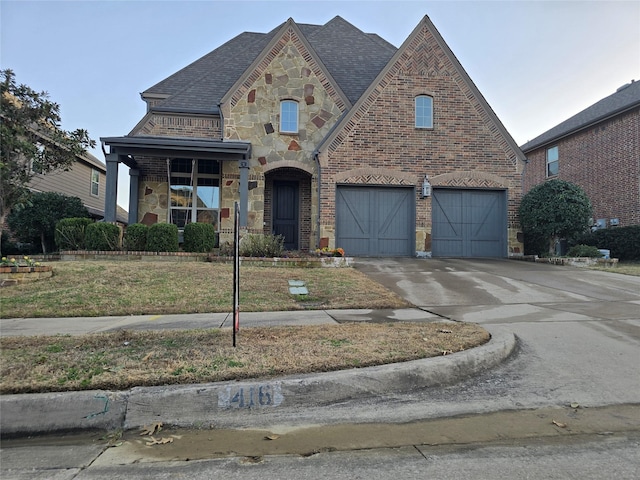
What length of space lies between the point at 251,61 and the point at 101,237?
9901 mm

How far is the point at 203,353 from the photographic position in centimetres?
437

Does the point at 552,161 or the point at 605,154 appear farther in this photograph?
the point at 552,161

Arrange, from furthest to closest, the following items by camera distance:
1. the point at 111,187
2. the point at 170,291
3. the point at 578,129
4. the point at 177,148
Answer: the point at 578,129 < the point at 177,148 < the point at 111,187 < the point at 170,291

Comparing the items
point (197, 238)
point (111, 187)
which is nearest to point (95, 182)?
point (111, 187)

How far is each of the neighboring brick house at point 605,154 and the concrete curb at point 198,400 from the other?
18.7 meters

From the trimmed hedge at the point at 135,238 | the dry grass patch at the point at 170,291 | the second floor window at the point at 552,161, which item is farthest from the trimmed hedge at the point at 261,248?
the second floor window at the point at 552,161

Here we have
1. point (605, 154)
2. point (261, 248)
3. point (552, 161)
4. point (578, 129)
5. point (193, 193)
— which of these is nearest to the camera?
point (261, 248)

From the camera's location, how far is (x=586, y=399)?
3.79m

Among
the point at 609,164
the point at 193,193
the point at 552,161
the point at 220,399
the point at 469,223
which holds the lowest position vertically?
the point at 220,399

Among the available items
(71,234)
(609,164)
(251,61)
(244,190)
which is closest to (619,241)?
(609,164)

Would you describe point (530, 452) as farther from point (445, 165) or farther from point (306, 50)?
point (306, 50)

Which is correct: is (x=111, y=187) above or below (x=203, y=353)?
above

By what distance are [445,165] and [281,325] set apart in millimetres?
10490

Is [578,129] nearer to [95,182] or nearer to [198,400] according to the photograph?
[198,400]
